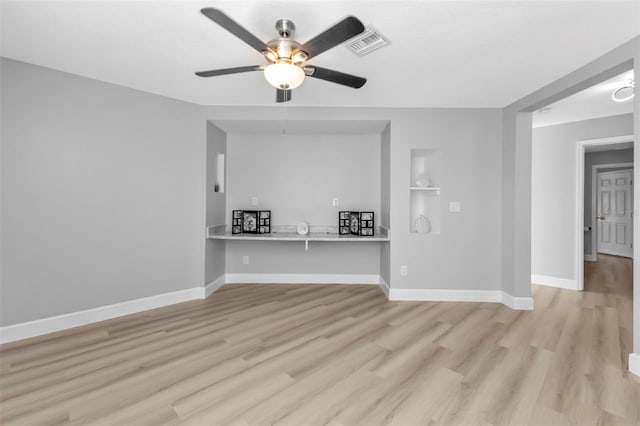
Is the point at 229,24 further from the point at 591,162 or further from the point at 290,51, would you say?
the point at 591,162

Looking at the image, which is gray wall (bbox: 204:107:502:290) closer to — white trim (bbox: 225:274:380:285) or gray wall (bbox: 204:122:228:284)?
gray wall (bbox: 204:122:228:284)

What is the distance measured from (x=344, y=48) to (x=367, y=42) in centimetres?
18

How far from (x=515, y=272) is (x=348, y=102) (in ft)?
9.17

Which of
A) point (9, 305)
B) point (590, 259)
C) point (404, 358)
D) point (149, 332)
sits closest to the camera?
point (404, 358)

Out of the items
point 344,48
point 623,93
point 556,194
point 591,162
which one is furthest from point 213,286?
point 591,162

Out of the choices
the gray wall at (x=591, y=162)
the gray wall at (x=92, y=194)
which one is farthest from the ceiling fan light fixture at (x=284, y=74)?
the gray wall at (x=591, y=162)

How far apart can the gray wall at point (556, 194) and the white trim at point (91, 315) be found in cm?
504

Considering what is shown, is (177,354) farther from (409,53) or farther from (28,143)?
(409,53)

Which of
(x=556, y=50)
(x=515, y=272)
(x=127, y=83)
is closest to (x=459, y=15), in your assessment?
(x=556, y=50)

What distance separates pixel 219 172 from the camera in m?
4.23

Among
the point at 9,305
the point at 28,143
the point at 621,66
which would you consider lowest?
the point at 9,305

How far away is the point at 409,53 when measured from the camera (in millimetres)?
2312

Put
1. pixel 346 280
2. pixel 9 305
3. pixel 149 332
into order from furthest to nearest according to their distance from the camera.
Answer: pixel 346 280, pixel 149 332, pixel 9 305

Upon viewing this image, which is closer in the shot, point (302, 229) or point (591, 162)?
point (302, 229)
